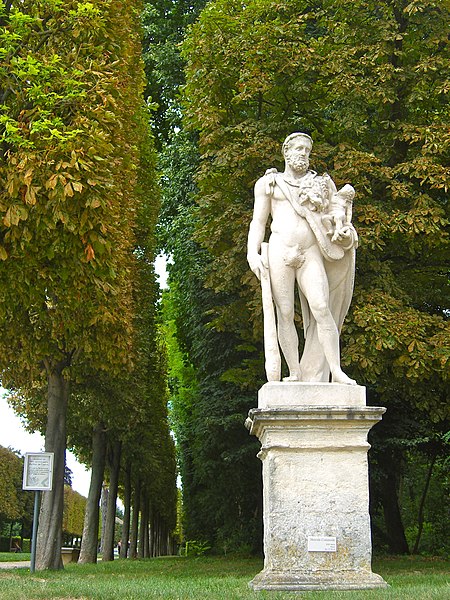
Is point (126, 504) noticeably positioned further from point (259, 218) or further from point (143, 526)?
point (259, 218)

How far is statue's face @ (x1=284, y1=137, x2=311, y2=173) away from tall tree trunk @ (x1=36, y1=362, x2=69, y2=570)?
920 centimetres

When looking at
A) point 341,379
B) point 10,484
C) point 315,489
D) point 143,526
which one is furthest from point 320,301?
point 10,484

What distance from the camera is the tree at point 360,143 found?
13.7 meters

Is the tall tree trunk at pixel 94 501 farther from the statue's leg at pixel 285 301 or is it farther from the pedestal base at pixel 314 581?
the pedestal base at pixel 314 581

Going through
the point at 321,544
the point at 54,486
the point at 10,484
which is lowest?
the point at 321,544

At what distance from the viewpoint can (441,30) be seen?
14914mm

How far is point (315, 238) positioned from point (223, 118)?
8571 millimetres

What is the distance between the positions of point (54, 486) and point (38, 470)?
2.92 meters

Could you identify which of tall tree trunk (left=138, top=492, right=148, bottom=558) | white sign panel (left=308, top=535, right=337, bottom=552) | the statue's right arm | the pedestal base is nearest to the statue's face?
the statue's right arm

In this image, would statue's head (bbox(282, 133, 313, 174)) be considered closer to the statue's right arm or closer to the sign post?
the statue's right arm

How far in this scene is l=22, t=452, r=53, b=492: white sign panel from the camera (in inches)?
520

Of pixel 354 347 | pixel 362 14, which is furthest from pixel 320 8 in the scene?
pixel 354 347

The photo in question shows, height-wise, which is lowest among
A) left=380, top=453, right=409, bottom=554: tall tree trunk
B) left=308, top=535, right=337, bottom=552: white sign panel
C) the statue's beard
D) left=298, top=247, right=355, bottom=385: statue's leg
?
left=308, top=535, right=337, bottom=552: white sign panel

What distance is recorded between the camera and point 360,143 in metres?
15.9
